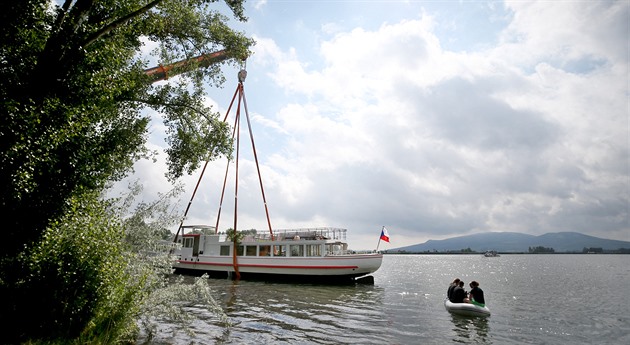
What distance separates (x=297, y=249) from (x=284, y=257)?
144cm

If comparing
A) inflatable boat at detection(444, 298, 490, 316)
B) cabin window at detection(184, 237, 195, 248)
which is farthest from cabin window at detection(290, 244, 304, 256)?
inflatable boat at detection(444, 298, 490, 316)

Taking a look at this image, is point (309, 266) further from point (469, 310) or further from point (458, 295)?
point (469, 310)

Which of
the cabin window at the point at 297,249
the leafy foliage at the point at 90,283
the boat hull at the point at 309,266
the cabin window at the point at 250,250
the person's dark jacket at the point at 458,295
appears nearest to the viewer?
the leafy foliage at the point at 90,283

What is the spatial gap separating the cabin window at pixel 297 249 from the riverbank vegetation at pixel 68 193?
21.6 meters

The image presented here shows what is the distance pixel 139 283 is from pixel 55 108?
485cm

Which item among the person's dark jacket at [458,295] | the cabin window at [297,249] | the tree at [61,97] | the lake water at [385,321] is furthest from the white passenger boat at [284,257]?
the tree at [61,97]

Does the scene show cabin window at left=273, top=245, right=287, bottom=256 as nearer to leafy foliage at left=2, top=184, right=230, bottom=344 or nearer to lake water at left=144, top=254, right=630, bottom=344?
lake water at left=144, top=254, right=630, bottom=344

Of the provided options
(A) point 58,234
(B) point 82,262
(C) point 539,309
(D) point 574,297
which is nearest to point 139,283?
(B) point 82,262

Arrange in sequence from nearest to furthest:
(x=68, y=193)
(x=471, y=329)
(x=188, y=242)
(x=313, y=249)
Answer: (x=68, y=193) < (x=471, y=329) < (x=313, y=249) < (x=188, y=242)

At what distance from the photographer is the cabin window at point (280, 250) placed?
31.6 metres

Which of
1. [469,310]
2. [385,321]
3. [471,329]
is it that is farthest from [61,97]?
[469,310]

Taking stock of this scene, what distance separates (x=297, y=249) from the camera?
3098 centimetres

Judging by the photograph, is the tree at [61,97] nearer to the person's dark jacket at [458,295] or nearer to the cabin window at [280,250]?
the person's dark jacket at [458,295]

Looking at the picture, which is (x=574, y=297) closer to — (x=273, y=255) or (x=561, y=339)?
(x=561, y=339)
